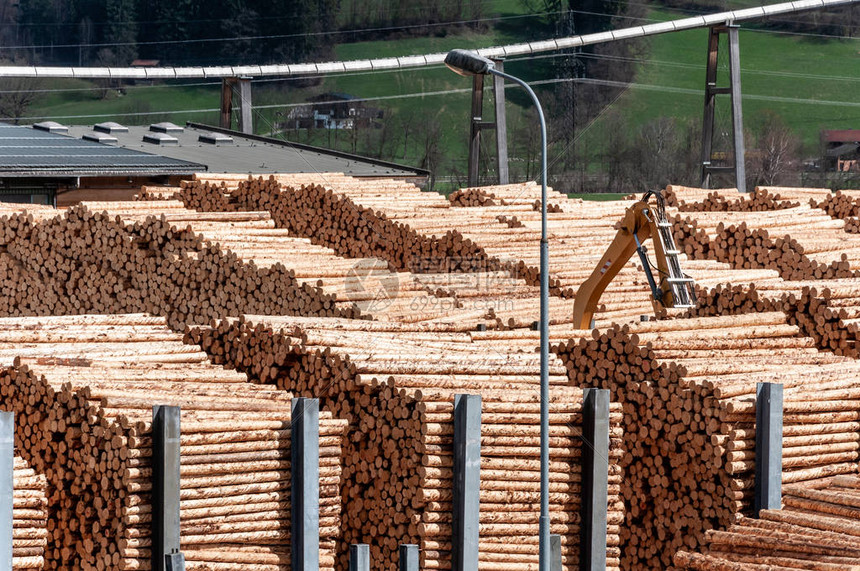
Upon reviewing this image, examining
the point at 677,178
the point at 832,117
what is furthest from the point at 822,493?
the point at 832,117

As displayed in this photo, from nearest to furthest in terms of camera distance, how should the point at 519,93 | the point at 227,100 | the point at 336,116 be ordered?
the point at 227,100
the point at 336,116
the point at 519,93

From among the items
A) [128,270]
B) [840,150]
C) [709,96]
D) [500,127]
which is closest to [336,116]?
[840,150]

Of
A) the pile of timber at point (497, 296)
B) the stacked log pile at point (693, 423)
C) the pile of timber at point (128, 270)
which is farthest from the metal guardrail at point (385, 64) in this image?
the stacked log pile at point (693, 423)

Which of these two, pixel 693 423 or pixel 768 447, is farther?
pixel 693 423

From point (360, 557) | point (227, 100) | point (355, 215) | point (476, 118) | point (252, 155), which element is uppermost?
point (227, 100)

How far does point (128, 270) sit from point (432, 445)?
892 cm

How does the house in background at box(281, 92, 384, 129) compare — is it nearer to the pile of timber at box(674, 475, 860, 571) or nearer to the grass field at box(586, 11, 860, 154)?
the grass field at box(586, 11, 860, 154)

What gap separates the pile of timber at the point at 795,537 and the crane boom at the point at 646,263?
11.3 ft

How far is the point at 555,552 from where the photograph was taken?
12.9 m

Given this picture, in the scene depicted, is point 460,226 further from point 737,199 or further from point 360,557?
point 360,557

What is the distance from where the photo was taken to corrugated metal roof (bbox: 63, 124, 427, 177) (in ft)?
101

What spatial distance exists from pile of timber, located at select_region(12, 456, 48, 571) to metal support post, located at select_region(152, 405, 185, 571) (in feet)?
3.49

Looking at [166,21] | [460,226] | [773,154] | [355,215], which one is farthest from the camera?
[166,21]

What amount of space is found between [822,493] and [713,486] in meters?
1.04
